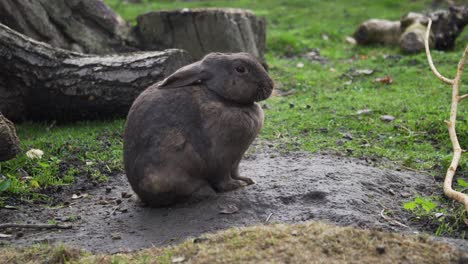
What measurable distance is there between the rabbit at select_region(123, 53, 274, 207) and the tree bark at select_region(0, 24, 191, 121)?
2.42 meters

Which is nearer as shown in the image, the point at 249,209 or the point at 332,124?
the point at 249,209

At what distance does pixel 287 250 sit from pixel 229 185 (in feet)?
4.55

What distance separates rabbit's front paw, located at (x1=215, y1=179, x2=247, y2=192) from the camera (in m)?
4.78

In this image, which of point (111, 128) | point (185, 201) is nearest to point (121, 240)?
point (185, 201)

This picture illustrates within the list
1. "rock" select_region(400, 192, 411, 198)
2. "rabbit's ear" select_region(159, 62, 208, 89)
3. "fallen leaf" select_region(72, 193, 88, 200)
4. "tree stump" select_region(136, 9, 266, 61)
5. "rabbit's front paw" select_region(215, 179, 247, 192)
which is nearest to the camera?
"rabbit's ear" select_region(159, 62, 208, 89)

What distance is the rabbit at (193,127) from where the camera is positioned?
4.54 metres

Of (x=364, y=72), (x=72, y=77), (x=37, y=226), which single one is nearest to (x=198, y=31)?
(x=364, y=72)

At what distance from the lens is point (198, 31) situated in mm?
9586

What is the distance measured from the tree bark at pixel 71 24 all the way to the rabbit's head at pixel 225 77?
4487 mm

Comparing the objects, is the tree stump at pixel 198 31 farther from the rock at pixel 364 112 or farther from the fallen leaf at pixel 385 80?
the rock at pixel 364 112

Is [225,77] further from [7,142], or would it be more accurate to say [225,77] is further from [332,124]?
[332,124]

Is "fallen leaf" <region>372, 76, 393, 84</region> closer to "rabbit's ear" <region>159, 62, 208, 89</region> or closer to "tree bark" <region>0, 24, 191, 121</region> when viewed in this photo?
"tree bark" <region>0, 24, 191, 121</region>

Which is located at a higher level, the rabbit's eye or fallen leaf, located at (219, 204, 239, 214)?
the rabbit's eye

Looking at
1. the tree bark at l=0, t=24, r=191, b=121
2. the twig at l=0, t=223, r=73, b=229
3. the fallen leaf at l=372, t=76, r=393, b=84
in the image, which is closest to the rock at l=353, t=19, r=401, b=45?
the fallen leaf at l=372, t=76, r=393, b=84
